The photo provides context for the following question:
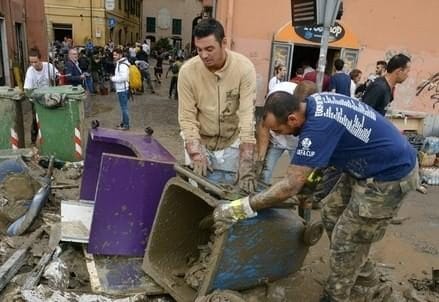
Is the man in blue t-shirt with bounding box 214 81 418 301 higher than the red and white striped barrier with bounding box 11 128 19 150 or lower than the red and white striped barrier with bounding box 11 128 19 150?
higher

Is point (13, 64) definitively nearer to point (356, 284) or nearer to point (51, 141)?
point (51, 141)

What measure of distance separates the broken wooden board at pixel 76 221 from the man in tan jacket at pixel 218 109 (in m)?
1.09

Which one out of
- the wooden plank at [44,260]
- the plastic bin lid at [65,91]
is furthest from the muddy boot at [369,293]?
the plastic bin lid at [65,91]

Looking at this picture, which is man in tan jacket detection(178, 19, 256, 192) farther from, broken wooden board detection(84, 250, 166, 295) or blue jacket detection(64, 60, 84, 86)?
blue jacket detection(64, 60, 84, 86)

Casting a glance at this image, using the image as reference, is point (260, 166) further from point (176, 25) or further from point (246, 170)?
point (176, 25)

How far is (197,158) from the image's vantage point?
3158 millimetres

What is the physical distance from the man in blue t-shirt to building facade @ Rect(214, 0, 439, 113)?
21.1ft

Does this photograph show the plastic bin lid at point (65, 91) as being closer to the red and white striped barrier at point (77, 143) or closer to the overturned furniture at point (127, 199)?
the red and white striped barrier at point (77, 143)

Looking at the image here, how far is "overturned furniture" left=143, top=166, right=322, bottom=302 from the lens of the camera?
2611 millimetres

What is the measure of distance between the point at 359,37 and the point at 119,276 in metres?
8.26

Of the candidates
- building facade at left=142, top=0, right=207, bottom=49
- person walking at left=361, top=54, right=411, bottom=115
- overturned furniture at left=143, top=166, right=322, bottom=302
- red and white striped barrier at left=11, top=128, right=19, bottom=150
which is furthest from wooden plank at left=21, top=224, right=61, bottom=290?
building facade at left=142, top=0, right=207, bottom=49

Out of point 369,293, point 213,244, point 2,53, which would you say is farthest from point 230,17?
point 369,293

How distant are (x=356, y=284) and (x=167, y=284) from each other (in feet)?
4.74

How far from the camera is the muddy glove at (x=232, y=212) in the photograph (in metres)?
2.40
